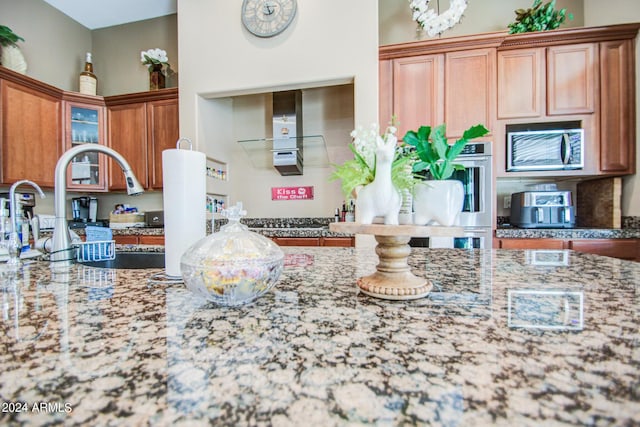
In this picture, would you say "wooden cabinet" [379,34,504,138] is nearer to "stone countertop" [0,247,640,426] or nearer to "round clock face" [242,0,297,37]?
"round clock face" [242,0,297,37]

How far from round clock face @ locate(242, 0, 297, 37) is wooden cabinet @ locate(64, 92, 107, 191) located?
6.37 feet

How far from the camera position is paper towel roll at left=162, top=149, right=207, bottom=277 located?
2.27 ft

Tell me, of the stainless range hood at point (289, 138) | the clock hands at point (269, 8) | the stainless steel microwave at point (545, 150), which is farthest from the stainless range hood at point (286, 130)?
the stainless steel microwave at point (545, 150)

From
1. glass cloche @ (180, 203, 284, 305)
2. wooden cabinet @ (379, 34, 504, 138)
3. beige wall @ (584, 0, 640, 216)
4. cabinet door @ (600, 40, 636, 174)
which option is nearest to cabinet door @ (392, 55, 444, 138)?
wooden cabinet @ (379, 34, 504, 138)

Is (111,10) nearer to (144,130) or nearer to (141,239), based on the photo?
(144,130)

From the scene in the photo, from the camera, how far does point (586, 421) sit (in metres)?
0.23

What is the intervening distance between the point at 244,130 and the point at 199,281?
9.96 feet

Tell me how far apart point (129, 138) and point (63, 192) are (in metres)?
2.51

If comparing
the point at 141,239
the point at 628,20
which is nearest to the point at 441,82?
the point at 628,20

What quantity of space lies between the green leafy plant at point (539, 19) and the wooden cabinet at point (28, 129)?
14.5 ft

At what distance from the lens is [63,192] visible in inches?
38.0

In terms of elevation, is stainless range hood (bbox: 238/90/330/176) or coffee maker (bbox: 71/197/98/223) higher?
stainless range hood (bbox: 238/90/330/176)

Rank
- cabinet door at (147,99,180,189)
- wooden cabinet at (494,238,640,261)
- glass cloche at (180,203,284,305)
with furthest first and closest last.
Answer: cabinet door at (147,99,180,189) < wooden cabinet at (494,238,640,261) < glass cloche at (180,203,284,305)

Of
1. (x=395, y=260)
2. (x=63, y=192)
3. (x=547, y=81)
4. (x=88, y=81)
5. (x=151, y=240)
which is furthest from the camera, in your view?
(x=88, y=81)
